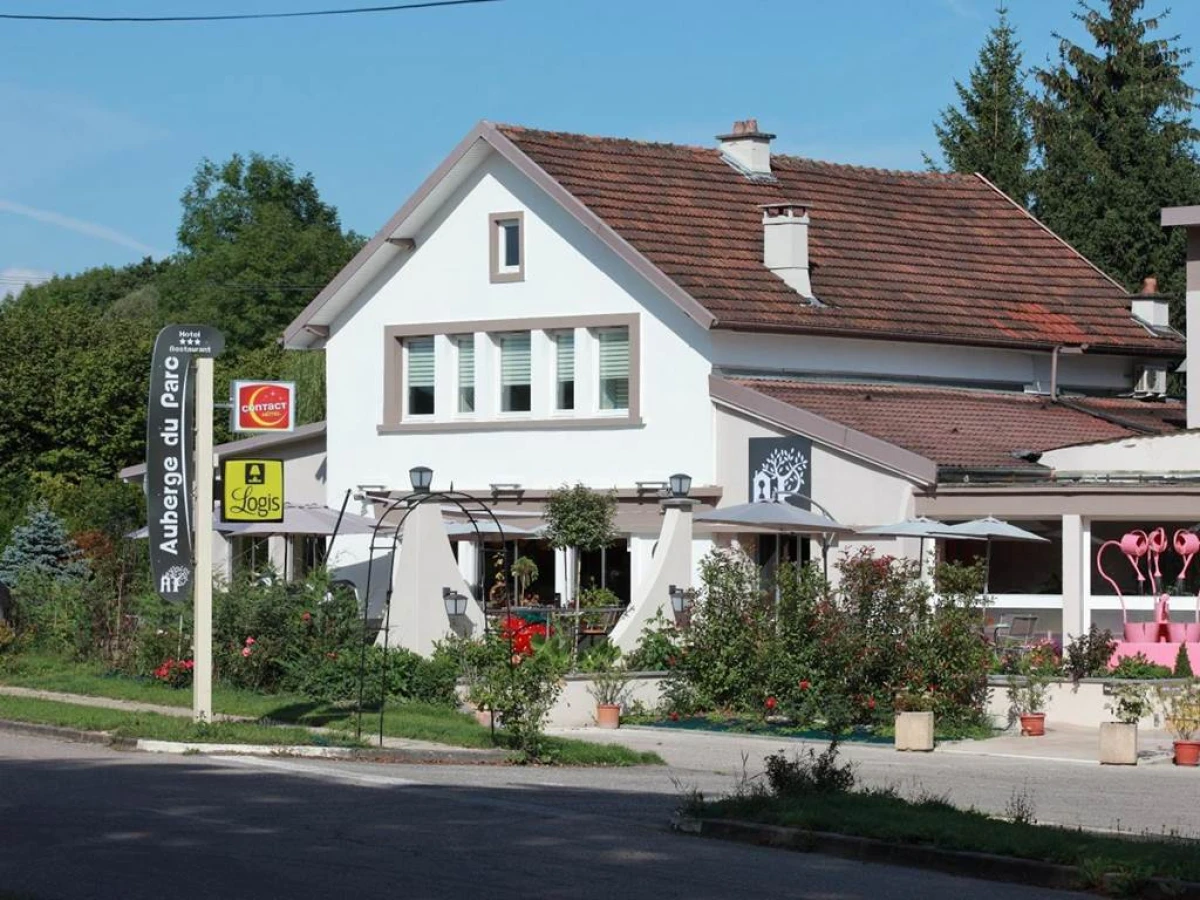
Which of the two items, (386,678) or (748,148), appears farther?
(748,148)

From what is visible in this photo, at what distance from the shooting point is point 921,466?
30234mm

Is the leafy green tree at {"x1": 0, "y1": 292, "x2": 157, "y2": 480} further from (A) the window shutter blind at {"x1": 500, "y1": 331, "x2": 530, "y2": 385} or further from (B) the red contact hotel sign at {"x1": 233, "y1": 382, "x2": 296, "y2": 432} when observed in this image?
(B) the red contact hotel sign at {"x1": 233, "y1": 382, "x2": 296, "y2": 432}

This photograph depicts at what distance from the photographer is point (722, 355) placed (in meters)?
33.8

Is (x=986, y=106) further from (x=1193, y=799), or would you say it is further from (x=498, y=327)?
(x=1193, y=799)

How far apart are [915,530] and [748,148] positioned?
12.0 metres

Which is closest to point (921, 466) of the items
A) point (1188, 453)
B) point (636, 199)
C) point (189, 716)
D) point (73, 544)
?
point (1188, 453)

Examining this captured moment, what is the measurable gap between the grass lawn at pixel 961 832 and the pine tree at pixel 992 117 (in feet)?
145

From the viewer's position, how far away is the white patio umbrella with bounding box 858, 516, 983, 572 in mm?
28781

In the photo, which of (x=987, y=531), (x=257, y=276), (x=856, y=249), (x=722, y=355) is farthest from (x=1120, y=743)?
(x=257, y=276)

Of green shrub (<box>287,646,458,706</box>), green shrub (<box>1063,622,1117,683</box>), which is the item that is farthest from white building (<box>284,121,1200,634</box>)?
green shrub (<box>287,646,458,706</box>)

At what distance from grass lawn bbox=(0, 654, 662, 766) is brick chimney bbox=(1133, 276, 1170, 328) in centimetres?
1888

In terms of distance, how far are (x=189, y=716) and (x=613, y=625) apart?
7.78m

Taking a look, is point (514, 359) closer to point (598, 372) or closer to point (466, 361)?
point (466, 361)

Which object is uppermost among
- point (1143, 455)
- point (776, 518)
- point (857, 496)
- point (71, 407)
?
point (71, 407)
